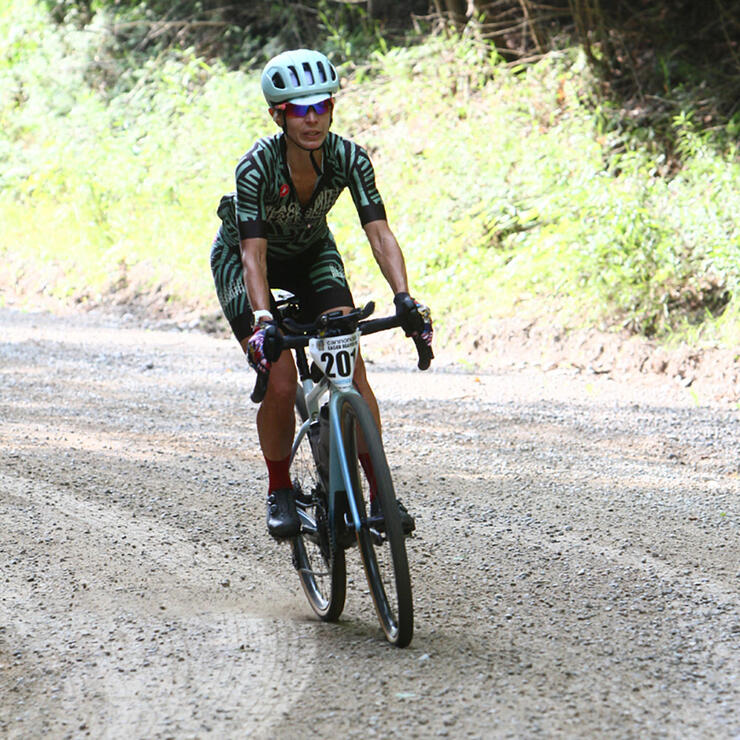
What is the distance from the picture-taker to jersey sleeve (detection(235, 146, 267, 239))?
4418 millimetres

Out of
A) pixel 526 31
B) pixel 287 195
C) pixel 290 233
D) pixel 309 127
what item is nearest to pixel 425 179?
pixel 526 31

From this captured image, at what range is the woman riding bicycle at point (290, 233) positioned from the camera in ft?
14.2

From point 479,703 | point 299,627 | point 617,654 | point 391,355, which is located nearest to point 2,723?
point 299,627

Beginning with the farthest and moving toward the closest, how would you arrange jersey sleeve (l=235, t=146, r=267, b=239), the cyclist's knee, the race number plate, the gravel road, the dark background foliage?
the dark background foliage → the cyclist's knee → jersey sleeve (l=235, t=146, r=267, b=239) → the race number plate → the gravel road

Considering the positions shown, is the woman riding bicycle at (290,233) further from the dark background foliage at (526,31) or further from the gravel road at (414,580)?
the dark background foliage at (526,31)

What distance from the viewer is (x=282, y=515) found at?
15.2ft

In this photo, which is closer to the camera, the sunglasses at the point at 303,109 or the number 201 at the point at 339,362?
the number 201 at the point at 339,362

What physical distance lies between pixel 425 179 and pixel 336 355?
34.9ft

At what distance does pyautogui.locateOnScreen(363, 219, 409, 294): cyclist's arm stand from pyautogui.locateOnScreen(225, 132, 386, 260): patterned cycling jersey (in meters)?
0.05

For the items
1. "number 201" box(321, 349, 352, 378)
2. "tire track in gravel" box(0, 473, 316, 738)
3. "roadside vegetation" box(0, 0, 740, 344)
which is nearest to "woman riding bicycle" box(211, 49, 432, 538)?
"number 201" box(321, 349, 352, 378)

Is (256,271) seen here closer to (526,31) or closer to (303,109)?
(303,109)

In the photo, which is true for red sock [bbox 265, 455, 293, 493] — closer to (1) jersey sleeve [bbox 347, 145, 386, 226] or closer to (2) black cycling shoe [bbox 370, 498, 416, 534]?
(2) black cycling shoe [bbox 370, 498, 416, 534]

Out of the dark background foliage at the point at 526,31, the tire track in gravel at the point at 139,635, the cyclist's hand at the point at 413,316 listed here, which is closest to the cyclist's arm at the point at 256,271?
the cyclist's hand at the point at 413,316

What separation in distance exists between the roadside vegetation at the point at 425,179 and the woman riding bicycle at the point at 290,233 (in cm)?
619
